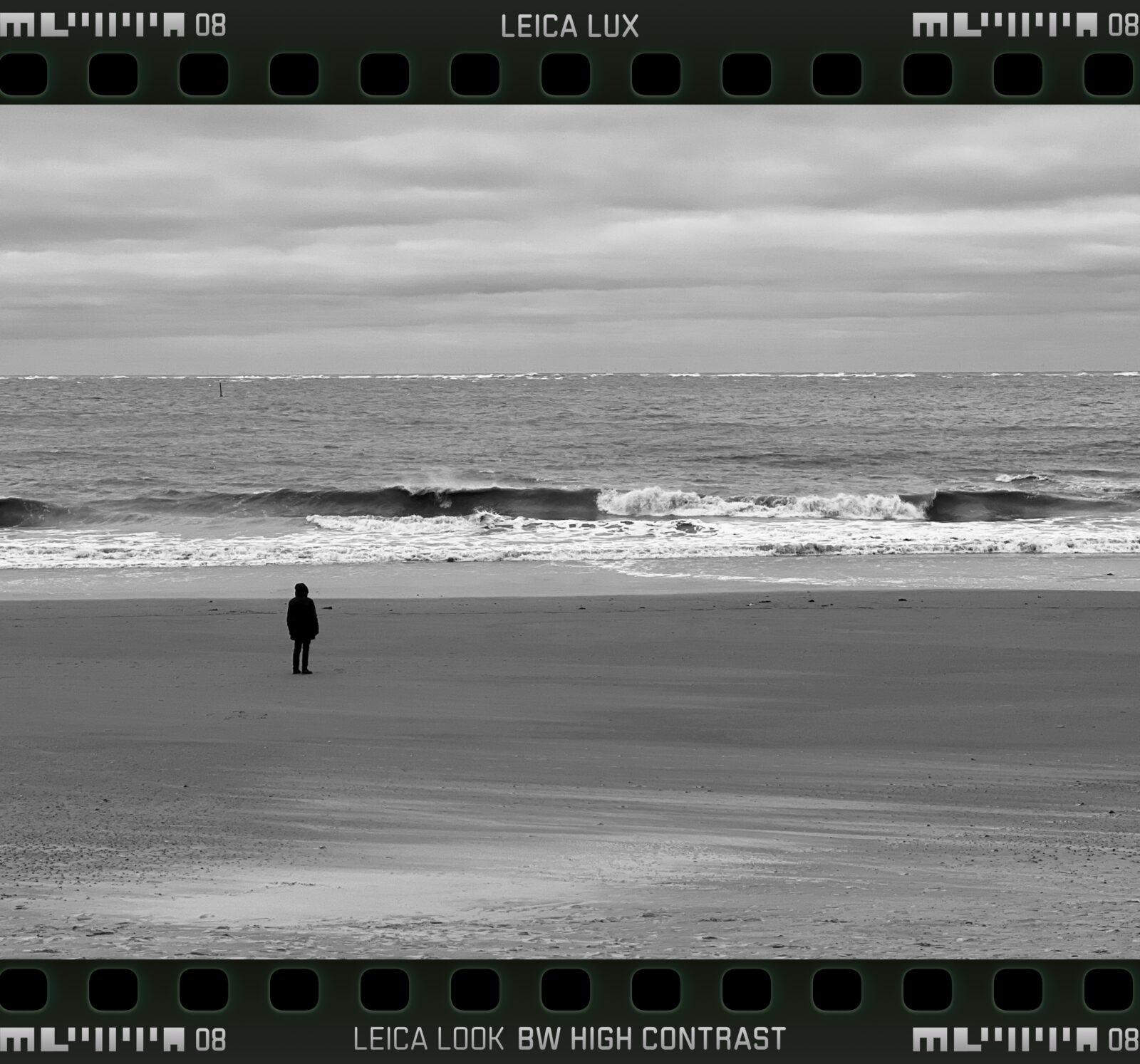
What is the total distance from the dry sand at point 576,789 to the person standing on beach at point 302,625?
0.71ft

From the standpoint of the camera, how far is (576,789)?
29.5ft

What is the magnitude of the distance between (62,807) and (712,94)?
20.6ft

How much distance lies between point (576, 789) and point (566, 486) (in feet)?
110

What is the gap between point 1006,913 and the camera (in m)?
6.32

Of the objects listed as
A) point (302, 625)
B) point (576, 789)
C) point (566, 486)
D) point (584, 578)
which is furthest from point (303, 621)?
point (566, 486)

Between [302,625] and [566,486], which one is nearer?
[302,625]

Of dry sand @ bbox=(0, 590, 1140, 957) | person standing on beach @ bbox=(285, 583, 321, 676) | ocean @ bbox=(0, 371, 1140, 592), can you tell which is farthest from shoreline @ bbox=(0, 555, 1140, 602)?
person standing on beach @ bbox=(285, 583, 321, 676)

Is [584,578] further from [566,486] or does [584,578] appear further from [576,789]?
[566,486]

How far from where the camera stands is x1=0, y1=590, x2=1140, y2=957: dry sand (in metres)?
6.21

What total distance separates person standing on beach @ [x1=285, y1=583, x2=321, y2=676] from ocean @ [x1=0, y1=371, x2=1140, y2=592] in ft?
31.6

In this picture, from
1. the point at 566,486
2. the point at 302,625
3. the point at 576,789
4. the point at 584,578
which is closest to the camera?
the point at 576,789

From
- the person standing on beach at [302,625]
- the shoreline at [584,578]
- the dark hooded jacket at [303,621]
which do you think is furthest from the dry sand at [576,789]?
the shoreline at [584,578]

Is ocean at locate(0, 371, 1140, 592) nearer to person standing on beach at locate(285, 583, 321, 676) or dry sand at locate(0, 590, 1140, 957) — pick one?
dry sand at locate(0, 590, 1140, 957)

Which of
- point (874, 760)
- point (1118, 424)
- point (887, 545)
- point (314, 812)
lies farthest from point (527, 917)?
point (1118, 424)
